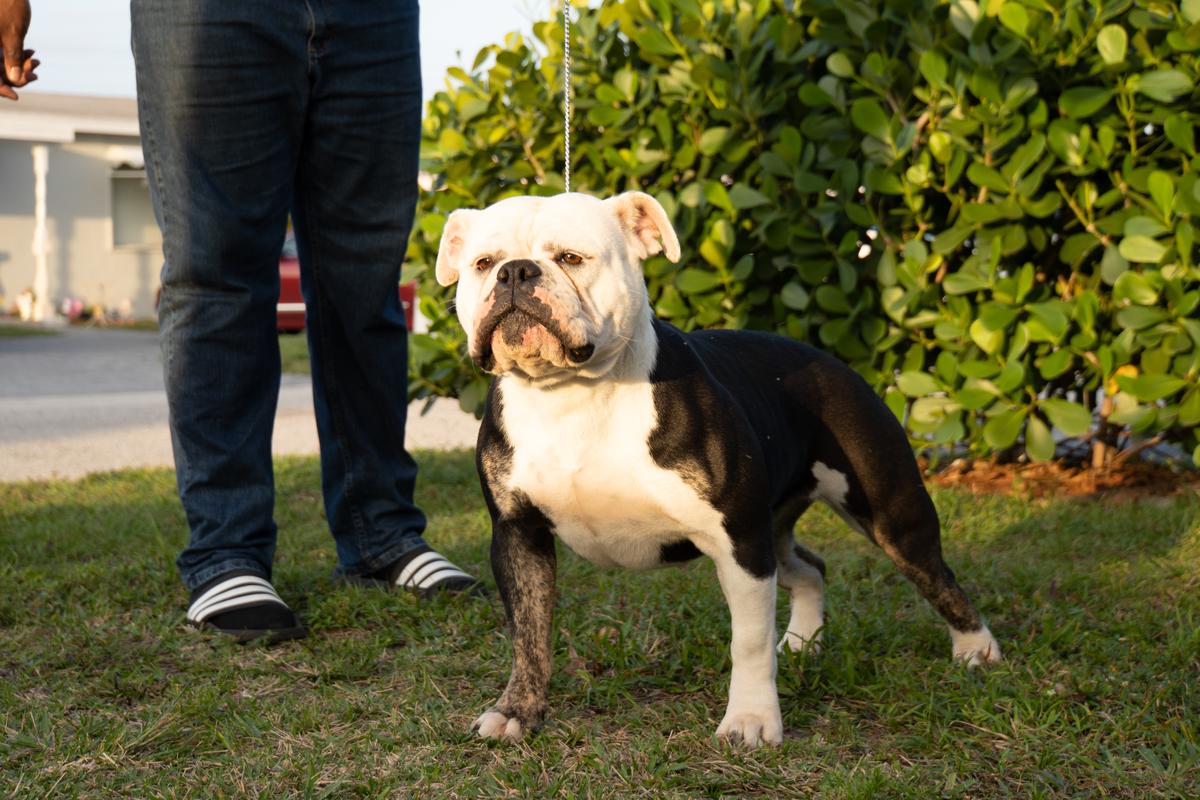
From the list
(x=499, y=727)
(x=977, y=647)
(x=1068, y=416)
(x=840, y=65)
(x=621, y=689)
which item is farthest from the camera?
(x=840, y=65)

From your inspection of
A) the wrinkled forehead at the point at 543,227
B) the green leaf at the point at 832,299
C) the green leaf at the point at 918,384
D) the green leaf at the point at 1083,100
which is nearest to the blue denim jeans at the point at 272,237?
the wrinkled forehead at the point at 543,227

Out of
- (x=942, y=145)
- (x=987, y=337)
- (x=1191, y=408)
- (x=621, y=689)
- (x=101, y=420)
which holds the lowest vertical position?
(x=101, y=420)

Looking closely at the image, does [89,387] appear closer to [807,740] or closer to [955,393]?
[955,393]

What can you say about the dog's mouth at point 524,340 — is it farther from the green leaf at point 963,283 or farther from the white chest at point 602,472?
the green leaf at point 963,283

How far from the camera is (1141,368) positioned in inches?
195

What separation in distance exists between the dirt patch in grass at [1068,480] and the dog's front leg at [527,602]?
311cm

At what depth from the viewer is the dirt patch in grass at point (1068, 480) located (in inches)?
214

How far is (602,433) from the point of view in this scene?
2.78 metres

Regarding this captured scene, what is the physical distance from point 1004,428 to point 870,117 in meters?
1.35

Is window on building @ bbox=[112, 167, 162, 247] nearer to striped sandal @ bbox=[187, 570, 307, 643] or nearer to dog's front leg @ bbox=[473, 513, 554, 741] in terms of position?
striped sandal @ bbox=[187, 570, 307, 643]

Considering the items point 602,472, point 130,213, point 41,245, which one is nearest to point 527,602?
point 602,472

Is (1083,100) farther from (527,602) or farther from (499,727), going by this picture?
(499,727)

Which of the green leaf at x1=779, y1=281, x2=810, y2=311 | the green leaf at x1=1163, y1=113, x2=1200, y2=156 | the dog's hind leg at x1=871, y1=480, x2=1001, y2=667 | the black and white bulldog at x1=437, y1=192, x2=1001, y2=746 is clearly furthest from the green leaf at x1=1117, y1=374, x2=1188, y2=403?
the black and white bulldog at x1=437, y1=192, x2=1001, y2=746

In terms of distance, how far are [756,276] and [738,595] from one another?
9.73 feet
